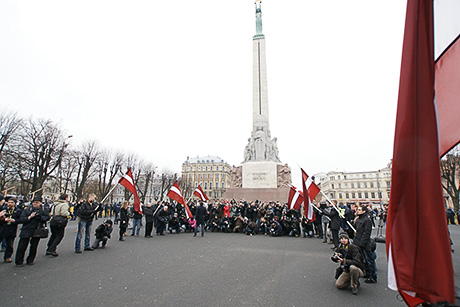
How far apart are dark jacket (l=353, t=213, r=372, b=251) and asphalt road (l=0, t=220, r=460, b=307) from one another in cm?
80

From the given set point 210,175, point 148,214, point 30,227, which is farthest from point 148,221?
point 210,175

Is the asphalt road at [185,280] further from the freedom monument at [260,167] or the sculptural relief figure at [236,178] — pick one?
the sculptural relief figure at [236,178]

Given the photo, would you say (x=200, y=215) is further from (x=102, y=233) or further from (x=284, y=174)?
(x=284, y=174)

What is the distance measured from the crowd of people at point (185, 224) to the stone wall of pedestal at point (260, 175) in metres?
7.25

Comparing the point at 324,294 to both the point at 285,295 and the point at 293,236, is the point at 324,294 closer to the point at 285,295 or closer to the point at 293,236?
the point at 285,295

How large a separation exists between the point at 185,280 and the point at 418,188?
485 cm

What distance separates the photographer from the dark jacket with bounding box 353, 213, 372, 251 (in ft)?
18.1

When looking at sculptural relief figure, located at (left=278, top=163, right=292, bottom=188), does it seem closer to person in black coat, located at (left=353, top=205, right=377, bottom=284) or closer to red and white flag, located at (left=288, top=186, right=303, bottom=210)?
red and white flag, located at (left=288, top=186, right=303, bottom=210)

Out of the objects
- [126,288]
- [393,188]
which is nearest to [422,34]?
[393,188]

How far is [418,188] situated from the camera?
73.0 inches

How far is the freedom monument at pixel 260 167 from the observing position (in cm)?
2234

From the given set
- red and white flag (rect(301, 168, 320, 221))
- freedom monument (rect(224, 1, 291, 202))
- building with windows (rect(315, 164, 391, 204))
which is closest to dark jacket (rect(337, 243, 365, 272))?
red and white flag (rect(301, 168, 320, 221))

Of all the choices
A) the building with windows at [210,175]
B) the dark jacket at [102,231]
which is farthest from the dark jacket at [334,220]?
the building with windows at [210,175]

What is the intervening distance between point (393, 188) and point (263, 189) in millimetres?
20823
